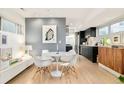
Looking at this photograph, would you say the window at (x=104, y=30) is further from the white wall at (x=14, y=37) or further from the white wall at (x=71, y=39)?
the white wall at (x=71, y=39)

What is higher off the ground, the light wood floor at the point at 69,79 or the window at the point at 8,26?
the window at the point at 8,26

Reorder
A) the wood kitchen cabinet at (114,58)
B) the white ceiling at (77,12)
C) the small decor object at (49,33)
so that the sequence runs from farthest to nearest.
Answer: the small decor object at (49,33), the white ceiling at (77,12), the wood kitchen cabinet at (114,58)

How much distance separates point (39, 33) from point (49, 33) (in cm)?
54

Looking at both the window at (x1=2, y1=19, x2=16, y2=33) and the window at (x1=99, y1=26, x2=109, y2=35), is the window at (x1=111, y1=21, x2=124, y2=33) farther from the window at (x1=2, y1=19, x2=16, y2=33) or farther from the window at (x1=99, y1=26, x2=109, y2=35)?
the window at (x1=2, y1=19, x2=16, y2=33)

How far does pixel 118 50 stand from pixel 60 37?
348 centimetres

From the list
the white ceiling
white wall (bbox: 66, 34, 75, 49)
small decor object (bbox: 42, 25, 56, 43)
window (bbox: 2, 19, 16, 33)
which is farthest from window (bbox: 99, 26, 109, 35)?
white wall (bbox: 66, 34, 75, 49)

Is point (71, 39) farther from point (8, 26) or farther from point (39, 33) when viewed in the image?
point (8, 26)

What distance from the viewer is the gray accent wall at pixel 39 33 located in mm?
7500

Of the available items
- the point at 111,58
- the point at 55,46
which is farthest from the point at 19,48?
the point at 111,58

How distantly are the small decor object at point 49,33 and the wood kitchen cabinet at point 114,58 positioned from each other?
2715 mm

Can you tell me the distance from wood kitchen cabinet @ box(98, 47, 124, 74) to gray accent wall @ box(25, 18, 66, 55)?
2343 millimetres

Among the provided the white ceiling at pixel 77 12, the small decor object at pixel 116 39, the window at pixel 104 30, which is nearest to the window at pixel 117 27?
the small decor object at pixel 116 39
